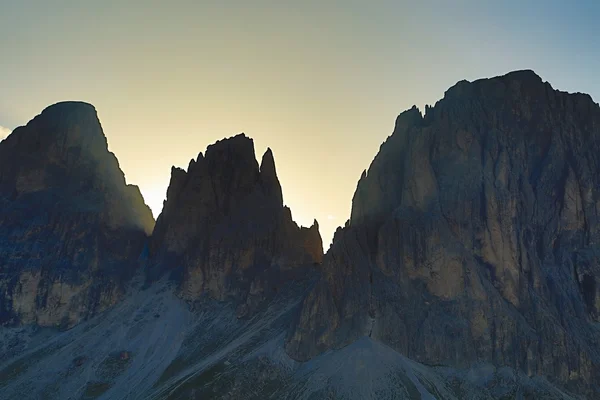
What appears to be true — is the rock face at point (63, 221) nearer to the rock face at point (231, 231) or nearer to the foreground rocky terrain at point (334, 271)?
the foreground rocky terrain at point (334, 271)

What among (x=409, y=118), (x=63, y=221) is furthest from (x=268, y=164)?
(x=63, y=221)

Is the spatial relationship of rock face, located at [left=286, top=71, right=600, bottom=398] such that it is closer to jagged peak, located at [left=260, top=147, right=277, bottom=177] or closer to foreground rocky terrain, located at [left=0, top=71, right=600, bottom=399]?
foreground rocky terrain, located at [left=0, top=71, right=600, bottom=399]

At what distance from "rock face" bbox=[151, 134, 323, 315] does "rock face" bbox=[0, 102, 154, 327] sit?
1256 centimetres

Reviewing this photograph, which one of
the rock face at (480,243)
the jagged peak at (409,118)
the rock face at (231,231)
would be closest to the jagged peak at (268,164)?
the rock face at (231,231)

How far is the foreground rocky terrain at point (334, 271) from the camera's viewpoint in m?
111

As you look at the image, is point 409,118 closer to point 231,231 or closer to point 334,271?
point 334,271

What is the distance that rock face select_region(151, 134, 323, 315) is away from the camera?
14388 cm

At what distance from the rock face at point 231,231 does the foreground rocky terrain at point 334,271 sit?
0.48m

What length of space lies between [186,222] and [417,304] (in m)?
68.8

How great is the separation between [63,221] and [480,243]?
101m

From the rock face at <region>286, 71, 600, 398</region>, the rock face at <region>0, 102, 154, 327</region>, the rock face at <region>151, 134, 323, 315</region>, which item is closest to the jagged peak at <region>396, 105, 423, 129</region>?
the rock face at <region>286, 71, 600, 398</region>

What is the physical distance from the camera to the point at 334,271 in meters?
124

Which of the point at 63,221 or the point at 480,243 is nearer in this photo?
the point at 480,243

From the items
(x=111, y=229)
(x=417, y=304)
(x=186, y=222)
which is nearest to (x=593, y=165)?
(x=417, y=304)
